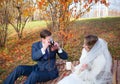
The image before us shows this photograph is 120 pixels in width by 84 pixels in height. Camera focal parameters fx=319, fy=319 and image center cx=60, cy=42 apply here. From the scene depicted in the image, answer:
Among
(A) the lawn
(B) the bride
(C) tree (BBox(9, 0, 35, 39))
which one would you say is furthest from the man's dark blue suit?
(C) tree (BBox(9, 0, 35, 39))

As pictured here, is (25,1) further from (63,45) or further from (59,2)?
(63,45)

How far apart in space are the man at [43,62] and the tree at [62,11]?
1811 millimetres

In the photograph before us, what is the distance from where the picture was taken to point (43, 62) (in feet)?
15.5

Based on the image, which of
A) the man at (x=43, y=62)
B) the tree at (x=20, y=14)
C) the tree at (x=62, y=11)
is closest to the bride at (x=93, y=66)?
the man at (x=43, y=62)

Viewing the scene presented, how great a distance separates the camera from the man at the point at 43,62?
4.54m

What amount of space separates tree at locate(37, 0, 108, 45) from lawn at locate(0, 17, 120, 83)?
0.51ft

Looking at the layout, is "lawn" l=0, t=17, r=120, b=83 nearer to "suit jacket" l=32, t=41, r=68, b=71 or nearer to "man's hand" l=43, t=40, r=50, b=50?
"suit jacket" l=32, t=41, r=68, b=71

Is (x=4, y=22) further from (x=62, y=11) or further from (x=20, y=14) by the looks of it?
(x=62, y=11)

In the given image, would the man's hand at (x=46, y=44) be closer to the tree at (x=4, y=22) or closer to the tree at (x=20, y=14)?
the tree at (x=20, y=14)

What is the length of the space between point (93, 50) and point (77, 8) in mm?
2600

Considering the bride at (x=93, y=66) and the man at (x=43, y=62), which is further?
the man at (x=43, y=62)

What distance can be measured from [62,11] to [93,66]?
2.63 meters

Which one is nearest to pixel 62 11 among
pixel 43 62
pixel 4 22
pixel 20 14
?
pixel 20 14

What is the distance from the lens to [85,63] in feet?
13.4
